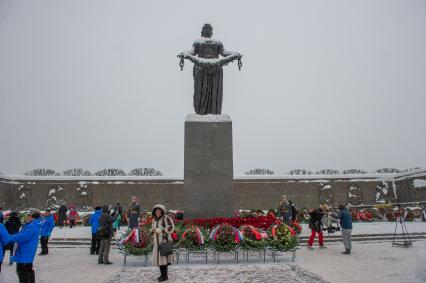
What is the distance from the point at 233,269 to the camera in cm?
726

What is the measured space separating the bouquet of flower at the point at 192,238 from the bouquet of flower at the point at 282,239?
1.74 metres

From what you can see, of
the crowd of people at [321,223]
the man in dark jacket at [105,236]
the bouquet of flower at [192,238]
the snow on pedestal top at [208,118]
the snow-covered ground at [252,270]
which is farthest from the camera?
the snow on pedestal top at [208,118]

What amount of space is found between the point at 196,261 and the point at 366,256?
5015mm

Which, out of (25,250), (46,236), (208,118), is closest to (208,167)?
(208,118)

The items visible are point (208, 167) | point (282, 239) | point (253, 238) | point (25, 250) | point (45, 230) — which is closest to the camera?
point (25, 250)

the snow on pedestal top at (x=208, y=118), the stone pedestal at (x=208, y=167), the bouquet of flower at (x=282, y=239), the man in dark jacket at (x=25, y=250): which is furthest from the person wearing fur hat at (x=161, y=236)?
the snow on pedestal top at (x=208, y=118)

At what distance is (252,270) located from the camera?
7.17m

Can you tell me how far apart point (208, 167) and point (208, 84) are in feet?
9.58

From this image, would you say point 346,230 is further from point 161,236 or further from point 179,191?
point 179,191

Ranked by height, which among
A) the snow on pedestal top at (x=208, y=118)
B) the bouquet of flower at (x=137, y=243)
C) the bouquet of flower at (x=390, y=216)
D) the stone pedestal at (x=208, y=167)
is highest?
the snow on pedestal top at (x=208, y=118)

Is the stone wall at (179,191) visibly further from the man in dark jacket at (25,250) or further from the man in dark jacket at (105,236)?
the man in dark jacket at (25,250)

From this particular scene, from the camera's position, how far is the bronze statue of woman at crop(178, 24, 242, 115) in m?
11.1

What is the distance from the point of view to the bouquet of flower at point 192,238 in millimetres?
7766

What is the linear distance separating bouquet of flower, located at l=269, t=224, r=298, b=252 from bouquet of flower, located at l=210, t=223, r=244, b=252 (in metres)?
0.84
